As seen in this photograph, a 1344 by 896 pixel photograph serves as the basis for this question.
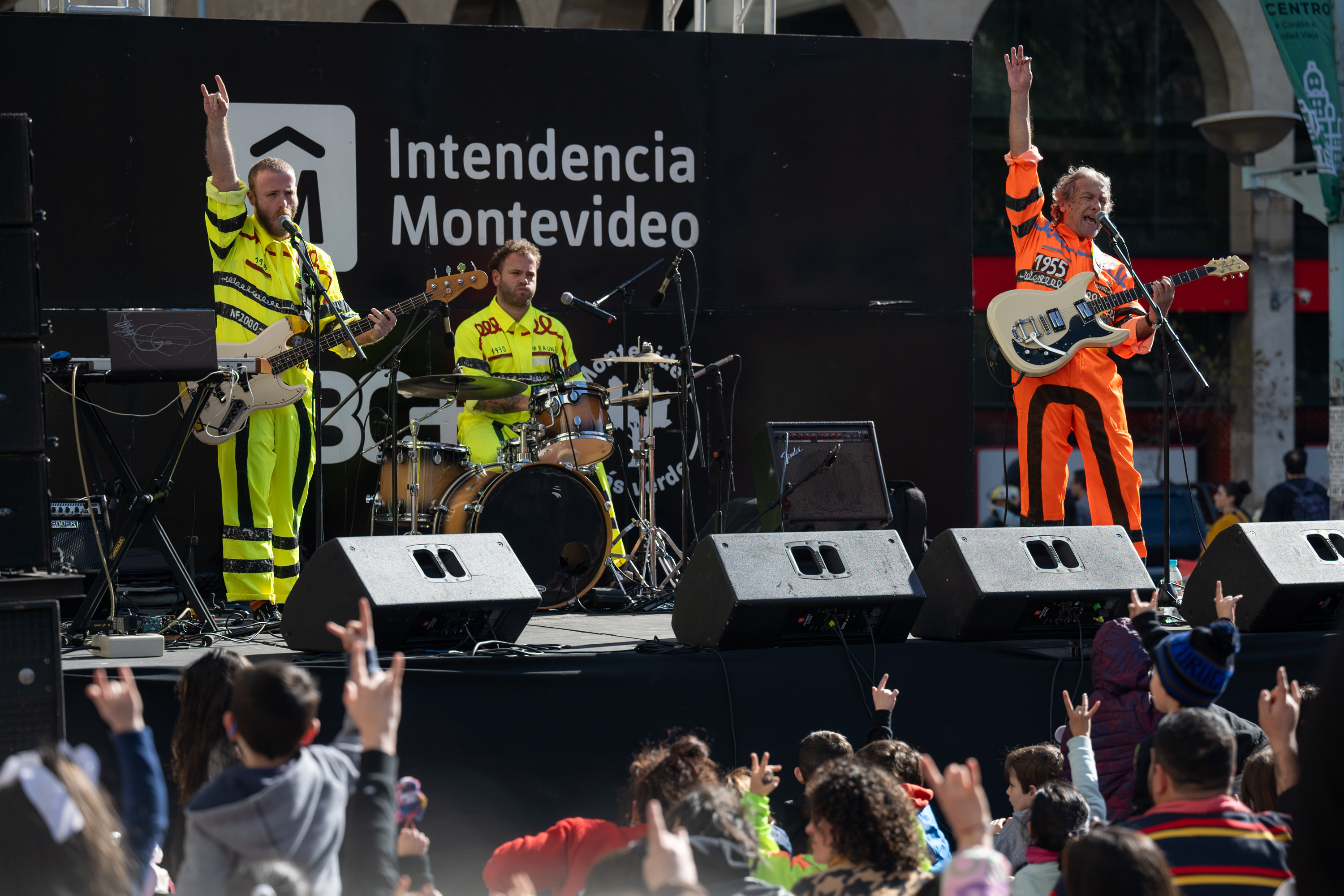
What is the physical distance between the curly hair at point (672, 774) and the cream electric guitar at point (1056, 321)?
12.5 feet

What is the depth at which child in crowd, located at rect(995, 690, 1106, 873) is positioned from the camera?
3545mm

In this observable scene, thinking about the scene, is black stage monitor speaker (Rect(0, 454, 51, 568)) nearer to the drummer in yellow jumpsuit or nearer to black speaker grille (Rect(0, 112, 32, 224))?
black speaker grille (Rect(0, 112, 32, 224))

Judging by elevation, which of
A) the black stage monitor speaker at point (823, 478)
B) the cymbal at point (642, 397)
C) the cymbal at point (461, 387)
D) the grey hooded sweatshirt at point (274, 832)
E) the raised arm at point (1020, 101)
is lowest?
the grey hooded sweatshirt at point (274, 832)

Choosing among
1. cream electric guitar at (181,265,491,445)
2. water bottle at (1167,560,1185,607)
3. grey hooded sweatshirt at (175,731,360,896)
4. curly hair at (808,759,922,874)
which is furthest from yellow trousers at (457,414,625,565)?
grey hooded sweatshirt at (175,731,360,896)

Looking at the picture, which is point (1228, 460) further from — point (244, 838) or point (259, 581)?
point (244, 838)

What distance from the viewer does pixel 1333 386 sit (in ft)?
29.6

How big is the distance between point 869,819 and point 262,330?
451 cm

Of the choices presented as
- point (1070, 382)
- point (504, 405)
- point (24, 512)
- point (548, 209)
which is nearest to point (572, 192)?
point (548, 209)

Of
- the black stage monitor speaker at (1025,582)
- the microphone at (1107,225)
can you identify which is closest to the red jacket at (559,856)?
the black stage monitor speaker at (1025,582)

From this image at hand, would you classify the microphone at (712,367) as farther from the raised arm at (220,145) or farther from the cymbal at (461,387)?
the raised arm at (220,145)

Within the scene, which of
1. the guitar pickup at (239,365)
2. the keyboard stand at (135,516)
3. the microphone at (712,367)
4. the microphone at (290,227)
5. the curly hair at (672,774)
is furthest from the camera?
the microphone at (712,367)

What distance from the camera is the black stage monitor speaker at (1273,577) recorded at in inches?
201

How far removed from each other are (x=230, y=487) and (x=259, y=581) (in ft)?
1.45

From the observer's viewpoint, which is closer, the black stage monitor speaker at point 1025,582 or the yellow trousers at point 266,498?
the black stage monitor speaker at point 1025,582
